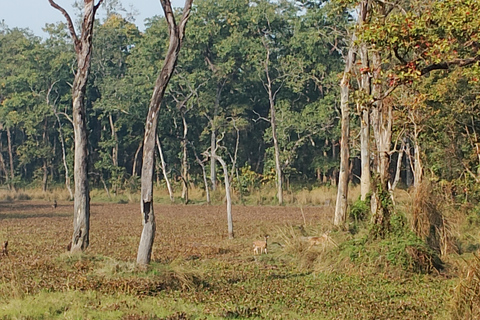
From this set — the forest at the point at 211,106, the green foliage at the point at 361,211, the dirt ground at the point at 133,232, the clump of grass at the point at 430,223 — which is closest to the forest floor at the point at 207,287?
the dirt ground at the point at 133,232

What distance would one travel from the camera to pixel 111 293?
11.0m

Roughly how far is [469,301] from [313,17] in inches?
1535

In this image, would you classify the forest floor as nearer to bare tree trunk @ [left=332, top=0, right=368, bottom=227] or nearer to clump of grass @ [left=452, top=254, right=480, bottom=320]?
clump of grass @ [left=452, top=254, right=480, bottom=320]

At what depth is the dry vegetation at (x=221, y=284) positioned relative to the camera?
10.0 m

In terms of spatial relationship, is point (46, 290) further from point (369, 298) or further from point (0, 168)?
point (0, 168)

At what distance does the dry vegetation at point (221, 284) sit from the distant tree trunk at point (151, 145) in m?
0.44

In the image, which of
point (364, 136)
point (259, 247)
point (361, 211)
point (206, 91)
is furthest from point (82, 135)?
point (206, 91)

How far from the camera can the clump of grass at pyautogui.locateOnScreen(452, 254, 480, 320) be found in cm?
884

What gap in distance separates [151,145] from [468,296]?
260 inches

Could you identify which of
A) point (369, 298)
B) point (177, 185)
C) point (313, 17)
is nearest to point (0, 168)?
point (177, 185)

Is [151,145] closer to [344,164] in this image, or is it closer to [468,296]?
[468,296]

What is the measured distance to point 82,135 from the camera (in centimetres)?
1636

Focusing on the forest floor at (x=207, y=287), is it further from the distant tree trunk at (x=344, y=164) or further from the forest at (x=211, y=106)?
the forest at (x=211, y=106)

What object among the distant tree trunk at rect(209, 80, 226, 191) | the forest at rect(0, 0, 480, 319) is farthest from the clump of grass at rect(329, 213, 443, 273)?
the distant tree trunk at rect(209, 80, 226, 191)
